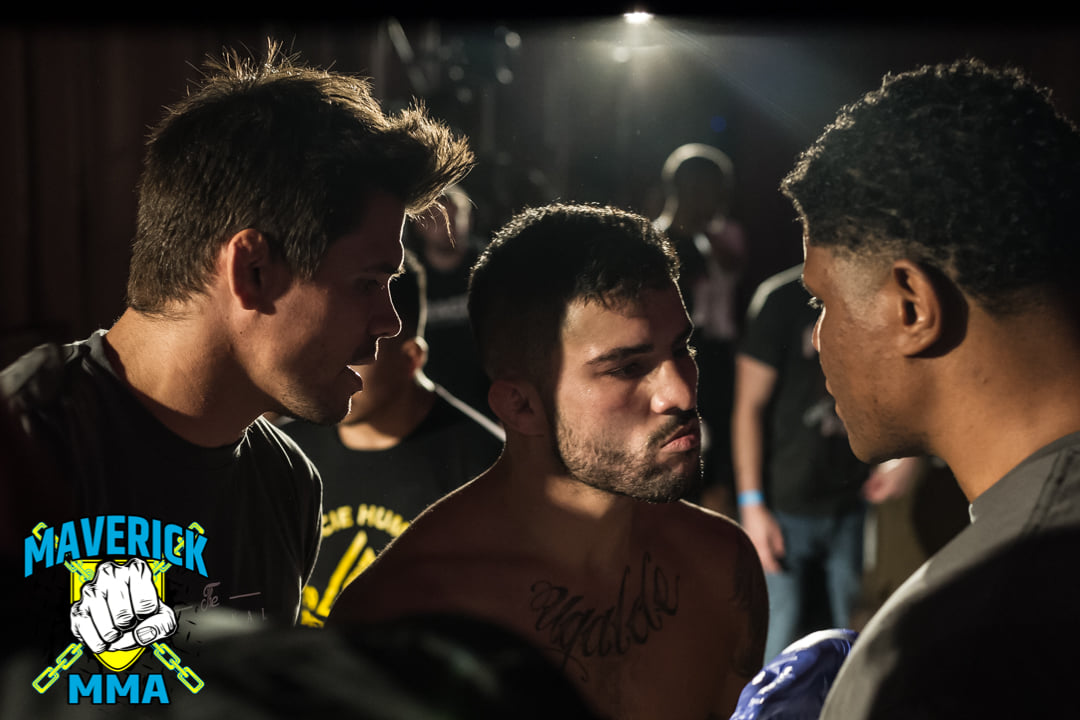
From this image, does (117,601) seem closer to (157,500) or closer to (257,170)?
(157,500)

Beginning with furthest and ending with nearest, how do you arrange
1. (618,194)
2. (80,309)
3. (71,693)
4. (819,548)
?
(819,548)
(618,194)
(80,309)
(71,693)

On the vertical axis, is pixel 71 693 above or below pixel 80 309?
below

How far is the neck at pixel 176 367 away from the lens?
89 centimetres

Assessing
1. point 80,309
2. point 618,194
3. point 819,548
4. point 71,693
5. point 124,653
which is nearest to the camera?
point 71,693

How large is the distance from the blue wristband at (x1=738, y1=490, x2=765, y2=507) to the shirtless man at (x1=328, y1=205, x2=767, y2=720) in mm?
185

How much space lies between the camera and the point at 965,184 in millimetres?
774

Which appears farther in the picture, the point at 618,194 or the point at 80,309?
the point at 618,194

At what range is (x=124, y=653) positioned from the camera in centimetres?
80

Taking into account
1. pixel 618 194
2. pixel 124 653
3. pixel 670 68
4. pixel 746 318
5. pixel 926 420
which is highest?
pixel 670 68

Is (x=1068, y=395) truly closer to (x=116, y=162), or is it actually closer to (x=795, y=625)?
(x=795, y=625)

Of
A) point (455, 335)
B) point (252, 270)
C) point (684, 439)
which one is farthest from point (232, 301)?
point (684, 439)

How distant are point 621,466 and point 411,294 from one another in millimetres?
334

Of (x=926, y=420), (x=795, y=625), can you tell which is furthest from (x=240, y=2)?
(x=795, y=625)

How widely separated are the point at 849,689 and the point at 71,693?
65cm
